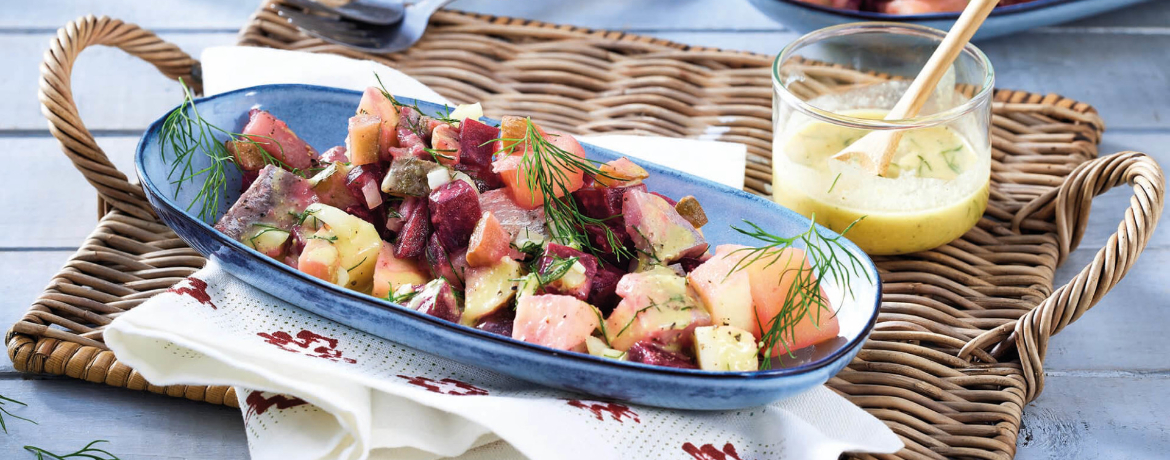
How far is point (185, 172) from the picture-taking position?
2193 mm

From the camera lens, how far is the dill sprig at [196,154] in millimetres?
2176

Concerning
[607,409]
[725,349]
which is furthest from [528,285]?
[725,349]

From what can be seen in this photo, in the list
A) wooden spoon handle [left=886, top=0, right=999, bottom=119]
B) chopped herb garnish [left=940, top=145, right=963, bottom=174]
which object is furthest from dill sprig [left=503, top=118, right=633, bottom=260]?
chopped herb garnish [left=940, top=145, right=963, bottom=174]

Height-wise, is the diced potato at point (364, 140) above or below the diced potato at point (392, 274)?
above

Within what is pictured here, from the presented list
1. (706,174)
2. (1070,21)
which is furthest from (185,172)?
(1070,21)

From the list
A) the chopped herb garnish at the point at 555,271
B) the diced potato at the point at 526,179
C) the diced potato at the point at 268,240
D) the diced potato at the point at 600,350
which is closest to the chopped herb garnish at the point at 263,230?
the diced potato at the point at 268,240

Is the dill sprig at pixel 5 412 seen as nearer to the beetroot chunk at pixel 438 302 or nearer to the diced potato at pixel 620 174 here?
the beetroot chunk at pixel 438 302

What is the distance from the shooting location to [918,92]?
237cm

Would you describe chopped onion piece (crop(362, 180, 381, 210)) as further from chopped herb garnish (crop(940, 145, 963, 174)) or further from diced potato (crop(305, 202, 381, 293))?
chopped herb garnish (crop(940, 145, 963, 174))

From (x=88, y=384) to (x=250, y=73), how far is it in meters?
0.95

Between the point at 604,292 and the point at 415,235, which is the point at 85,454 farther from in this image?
the point at 604,292

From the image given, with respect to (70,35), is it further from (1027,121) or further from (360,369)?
(1027,121)

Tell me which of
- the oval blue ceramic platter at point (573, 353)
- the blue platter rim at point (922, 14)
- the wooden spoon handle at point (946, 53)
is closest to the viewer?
the oval blue ceramic platter at point (573, 353)

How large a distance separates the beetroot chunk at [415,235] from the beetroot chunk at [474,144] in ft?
0.47
